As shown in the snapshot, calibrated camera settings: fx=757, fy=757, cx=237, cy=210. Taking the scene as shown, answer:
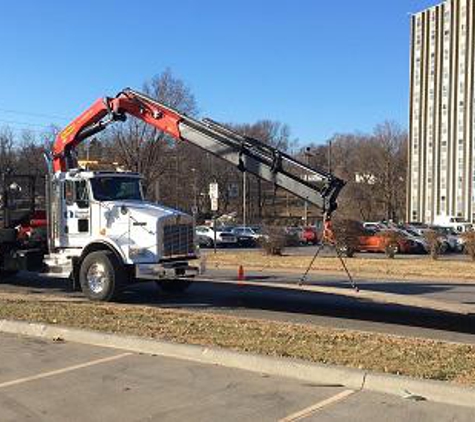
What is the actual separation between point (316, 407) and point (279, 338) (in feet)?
10.3

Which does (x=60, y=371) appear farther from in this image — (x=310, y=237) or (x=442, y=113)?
(x=442, y=113)

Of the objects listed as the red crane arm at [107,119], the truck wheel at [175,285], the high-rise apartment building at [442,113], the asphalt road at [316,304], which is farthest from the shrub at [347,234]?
the high-rise apartment building at [442,113]

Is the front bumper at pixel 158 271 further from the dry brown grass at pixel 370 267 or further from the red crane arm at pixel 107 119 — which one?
the dry brown grass at pixel 370 267

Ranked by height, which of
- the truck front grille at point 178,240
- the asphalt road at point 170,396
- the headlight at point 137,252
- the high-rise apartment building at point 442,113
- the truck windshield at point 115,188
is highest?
the high-rise apartment building at point 442,113

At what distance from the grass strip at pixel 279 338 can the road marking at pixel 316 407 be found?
→ 753 millimetres

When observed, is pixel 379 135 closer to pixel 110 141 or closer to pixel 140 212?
pixel 110 141

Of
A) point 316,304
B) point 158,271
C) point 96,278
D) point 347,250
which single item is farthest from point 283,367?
point 347,250

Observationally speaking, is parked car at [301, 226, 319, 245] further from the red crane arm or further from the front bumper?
the front bumper

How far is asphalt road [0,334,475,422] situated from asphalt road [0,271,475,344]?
4272 mm

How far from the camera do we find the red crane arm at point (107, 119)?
16.6 m

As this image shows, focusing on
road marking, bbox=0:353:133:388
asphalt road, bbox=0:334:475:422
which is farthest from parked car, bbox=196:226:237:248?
asphalt road, bbox=0:334:475:422

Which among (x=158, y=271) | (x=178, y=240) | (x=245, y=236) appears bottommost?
(x=245, y=236)

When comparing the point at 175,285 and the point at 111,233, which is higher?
the point at 111,233

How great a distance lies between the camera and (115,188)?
54.5ft
